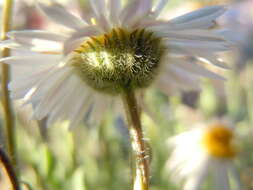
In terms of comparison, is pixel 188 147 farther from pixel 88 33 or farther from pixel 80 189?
pixel 88 33

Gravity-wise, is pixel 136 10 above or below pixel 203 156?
above

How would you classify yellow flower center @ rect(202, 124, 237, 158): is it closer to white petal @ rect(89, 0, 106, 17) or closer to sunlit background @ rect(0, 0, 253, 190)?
sunlit background @ rect(0, 0, 253, 190)

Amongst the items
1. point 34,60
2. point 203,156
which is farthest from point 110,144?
point 34,60

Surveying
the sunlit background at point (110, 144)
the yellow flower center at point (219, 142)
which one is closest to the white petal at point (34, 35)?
the sunlit background at point (110, 144)

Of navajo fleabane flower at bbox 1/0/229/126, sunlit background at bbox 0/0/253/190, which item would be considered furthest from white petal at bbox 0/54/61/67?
sunlit background at bbox 0/0/253/190

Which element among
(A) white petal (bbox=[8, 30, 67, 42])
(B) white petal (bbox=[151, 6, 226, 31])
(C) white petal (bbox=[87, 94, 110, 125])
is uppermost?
(B) white petal (bbox=[151, 6, 226, 31])

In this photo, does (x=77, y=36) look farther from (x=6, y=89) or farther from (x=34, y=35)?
(x=6, y=89)
